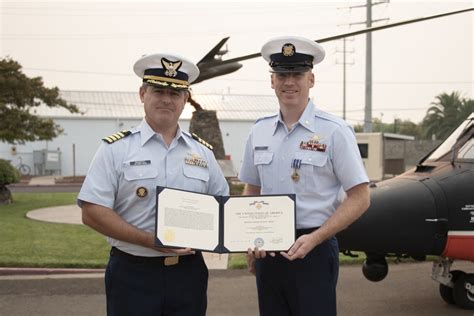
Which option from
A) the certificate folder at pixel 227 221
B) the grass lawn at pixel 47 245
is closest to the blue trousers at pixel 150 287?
the certificate folder at pixel 227 221

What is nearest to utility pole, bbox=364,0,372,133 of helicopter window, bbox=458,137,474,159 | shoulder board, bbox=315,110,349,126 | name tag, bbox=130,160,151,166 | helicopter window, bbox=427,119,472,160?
helicopter window, bbox=427,119,472,160

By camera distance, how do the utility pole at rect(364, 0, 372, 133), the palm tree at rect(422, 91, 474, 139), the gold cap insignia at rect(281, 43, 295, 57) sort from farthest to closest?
the palm tree at rect(422, 91, 474, 139) < the utility pole at rect(364, 0, 372, 133) < the gold cap insignia at rect(281, 43, 295, 57)

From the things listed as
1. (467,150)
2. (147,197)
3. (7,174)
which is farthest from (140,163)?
(7,174)

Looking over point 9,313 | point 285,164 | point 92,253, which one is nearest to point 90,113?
point 92,253

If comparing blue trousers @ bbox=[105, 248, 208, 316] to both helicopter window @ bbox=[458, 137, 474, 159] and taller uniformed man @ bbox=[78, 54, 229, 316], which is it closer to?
taller uniformed man @ bbox=[78, 54, 229, 316]

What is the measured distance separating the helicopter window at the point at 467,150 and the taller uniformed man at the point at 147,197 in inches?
127

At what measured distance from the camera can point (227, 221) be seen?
2760mm

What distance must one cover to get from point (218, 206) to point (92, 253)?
6099 mm

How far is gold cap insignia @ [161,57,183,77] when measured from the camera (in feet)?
9.12

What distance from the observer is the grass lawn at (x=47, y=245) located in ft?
25.2

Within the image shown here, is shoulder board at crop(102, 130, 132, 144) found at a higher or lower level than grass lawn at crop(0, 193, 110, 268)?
higher

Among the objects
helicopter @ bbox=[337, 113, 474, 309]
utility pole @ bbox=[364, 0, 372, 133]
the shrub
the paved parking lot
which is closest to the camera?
helicopter @ bbox=[337, 113, 474, 309]

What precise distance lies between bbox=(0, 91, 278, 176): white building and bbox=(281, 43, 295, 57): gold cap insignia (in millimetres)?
31447

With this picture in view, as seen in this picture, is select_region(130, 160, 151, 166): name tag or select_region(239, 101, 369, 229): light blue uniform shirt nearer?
select_region(130, 160, 151, 166): name tag
